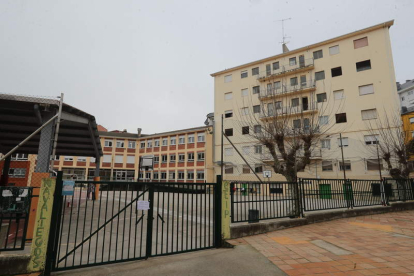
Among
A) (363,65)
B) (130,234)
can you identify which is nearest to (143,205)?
(130,234)

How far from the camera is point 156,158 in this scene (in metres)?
39.8

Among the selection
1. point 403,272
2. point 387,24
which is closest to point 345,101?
point 387,24

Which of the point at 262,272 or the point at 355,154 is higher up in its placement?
the point at 355,154

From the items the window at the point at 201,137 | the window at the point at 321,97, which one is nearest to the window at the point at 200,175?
the window at the point at 201,137

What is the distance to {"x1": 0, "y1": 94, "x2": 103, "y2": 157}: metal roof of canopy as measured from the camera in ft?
23.9

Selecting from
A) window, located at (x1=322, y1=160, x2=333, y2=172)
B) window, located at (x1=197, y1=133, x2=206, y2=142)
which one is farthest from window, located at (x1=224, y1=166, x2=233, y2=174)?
window, located at (x1=322, y1=160, x2=333, y2=172)

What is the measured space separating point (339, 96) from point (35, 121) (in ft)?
90.2

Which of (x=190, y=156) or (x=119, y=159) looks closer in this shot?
(x=190, y=156)

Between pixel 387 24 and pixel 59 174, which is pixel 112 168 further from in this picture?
pixel 387 24

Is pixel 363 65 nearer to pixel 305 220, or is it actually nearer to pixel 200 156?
pixel 200 156

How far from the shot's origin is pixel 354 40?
1007 inches

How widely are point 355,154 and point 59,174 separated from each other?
26.2 m

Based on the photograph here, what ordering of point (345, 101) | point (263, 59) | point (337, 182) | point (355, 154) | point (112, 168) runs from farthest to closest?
point (112, 168) → point (263, 59) → point (345, 101) → point (355, 154) → point (337, 182)

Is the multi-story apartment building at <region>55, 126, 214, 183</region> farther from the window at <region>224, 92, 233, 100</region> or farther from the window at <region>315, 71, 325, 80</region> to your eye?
the window at <region>315, 71, 325, 80</region>
